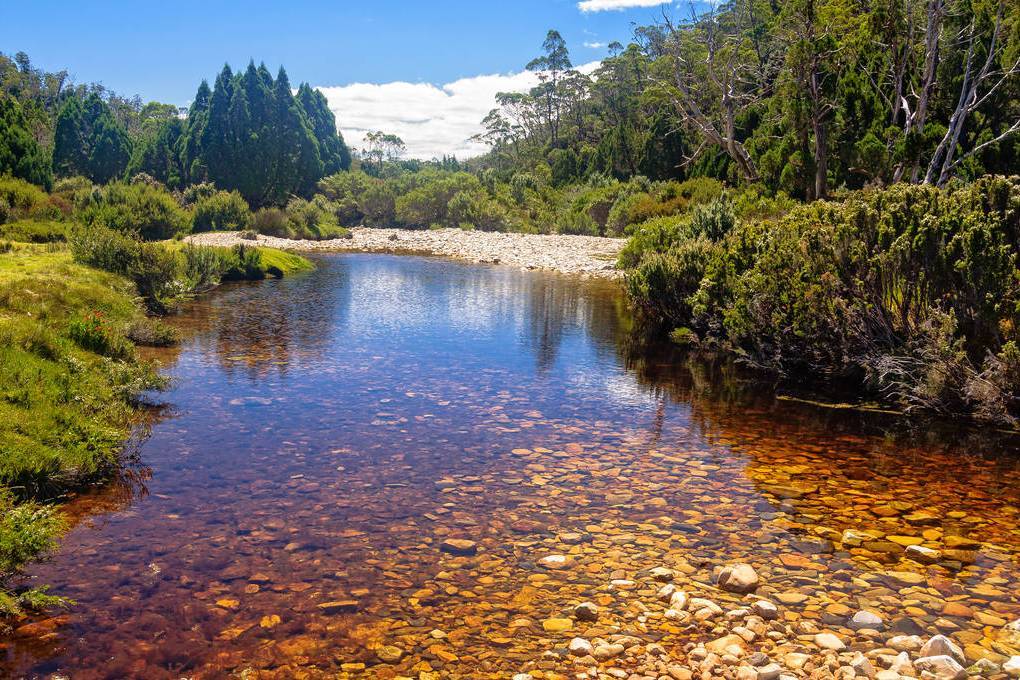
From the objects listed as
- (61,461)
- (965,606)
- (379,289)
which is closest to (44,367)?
(61,461)

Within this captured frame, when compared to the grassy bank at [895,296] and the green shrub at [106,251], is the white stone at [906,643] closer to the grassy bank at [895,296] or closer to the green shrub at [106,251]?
the grassy bank at [895,296]

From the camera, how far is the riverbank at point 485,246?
36169 mm

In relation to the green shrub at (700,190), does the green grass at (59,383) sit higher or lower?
lower

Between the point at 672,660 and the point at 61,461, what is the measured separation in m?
6.22

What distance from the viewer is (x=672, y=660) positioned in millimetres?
4867

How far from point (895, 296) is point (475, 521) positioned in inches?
320

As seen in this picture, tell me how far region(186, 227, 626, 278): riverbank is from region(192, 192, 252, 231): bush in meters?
1.28

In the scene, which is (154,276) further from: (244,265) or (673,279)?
(673,279)

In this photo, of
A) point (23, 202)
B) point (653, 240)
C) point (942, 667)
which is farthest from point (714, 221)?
point (23, 202)

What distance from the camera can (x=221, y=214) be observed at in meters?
48.0

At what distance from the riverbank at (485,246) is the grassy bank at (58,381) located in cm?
2000

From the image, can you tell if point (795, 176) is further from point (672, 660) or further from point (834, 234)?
point (672, 660)

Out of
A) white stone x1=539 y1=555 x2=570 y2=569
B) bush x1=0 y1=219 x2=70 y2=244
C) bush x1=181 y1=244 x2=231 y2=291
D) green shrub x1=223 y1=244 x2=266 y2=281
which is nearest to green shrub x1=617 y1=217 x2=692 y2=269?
bush x1=181 y1=244 x2=231 y2=291

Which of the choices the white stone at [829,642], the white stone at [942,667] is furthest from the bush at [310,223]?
the white stone at [942,667]
